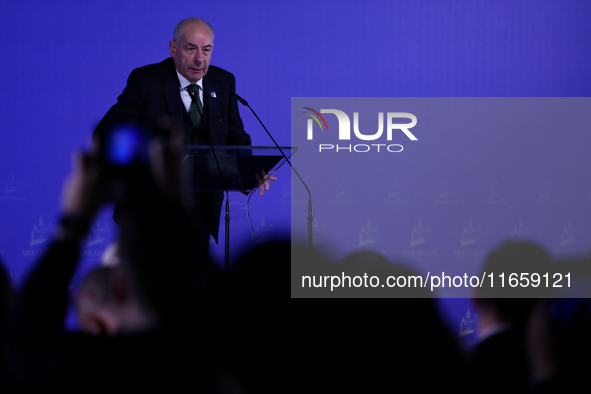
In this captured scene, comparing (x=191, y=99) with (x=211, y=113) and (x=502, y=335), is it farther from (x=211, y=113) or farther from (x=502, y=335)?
(x=502, y=335)

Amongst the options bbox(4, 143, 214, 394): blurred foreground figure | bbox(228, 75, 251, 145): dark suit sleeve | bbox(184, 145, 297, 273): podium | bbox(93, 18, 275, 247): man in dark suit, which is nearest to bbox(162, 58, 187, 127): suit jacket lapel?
bbox(93, 18, 275, 247): man in dark suit

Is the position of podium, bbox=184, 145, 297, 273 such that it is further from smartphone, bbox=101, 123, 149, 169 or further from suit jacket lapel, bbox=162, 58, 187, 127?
smartphone, bbox=101, 123, 149, 169

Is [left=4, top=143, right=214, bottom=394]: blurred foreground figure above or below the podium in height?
below

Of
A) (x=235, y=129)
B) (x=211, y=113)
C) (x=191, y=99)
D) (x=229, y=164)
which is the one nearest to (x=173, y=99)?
(x=191, y=99)

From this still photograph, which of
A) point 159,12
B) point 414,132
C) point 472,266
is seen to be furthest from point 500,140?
point 159,12

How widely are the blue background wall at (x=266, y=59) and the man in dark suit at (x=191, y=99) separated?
1.12 metres

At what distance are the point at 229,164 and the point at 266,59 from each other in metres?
2.11

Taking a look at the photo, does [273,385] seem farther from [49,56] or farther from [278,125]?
[49,56]

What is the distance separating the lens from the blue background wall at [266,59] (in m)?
3.54

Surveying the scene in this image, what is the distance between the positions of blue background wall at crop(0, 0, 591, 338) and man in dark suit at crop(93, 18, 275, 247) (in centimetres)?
112

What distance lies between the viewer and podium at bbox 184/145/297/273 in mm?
1724

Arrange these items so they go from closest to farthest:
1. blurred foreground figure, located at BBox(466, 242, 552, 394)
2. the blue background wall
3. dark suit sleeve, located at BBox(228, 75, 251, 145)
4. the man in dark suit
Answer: blurred foreground figure, located at BBox(466, 242, 552, 394) < the man in dark suit < dark suit sleeve, located at BBox(228, 75, 251, 145) < the blue background wall

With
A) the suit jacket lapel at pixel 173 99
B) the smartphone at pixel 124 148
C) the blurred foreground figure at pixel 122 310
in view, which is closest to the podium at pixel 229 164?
the suit jacket lapel at pixel 173 99

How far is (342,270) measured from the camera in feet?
3.11
